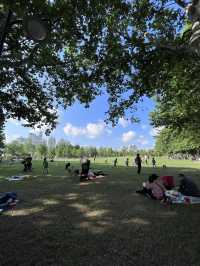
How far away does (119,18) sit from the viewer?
10117 millimetres

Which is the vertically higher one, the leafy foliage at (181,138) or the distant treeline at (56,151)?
the distant treeline at (56,151)

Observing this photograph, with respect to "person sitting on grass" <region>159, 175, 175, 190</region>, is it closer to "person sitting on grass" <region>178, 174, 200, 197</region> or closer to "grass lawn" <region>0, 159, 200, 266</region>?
"person sitting on grass" <region>178, 174, 200, 197</region>

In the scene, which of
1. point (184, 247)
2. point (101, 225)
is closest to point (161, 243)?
point (184, 247)

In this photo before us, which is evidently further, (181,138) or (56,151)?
(56,151)

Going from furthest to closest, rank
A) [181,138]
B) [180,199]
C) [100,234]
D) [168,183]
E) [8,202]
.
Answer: [181,138], [168,183], [180,199], [8,202], [100,234]

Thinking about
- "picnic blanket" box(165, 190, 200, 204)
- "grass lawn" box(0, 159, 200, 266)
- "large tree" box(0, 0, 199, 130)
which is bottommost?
"grass lawn" box(0, 159, 200, 266)

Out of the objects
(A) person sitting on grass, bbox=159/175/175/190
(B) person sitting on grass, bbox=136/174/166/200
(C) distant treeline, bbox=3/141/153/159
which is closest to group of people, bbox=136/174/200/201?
(B) person sitting on grass, bbox=136/174/166/200

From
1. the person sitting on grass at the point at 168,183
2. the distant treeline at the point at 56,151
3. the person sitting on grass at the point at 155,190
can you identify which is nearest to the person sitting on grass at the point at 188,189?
the person sitting on grass at the point at 155,190

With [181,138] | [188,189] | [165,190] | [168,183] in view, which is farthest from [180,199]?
[181,138]

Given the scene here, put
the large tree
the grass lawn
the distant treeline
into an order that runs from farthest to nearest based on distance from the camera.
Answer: the distant treeline < the large tree < the grass lawn

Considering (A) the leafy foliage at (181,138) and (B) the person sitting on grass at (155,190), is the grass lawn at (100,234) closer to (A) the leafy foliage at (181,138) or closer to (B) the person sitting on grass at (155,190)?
(B) the person sitting on grass at (155,190)

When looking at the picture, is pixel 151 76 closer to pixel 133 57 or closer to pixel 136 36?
pixel 133 57

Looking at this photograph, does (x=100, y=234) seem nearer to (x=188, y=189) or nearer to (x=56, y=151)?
(x=188, y=189)

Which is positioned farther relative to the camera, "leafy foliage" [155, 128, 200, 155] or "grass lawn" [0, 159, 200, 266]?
"leafy foliage" [155, 128, 200, 155]
